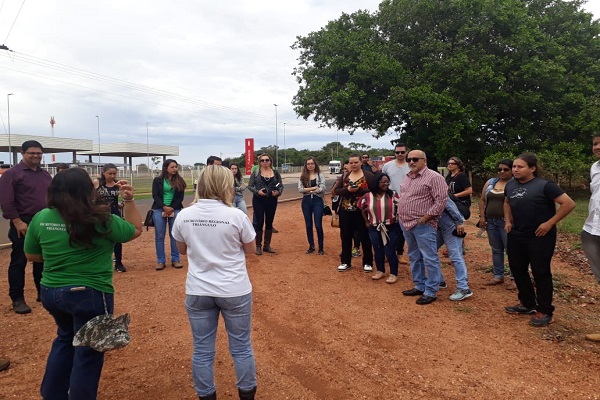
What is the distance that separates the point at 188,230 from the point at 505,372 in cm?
270

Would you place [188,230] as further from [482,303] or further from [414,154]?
[482,303]

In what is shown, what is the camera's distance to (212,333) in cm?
259

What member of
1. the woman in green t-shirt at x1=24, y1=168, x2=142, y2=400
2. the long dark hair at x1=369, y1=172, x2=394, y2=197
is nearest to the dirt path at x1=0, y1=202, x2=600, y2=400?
the woman in green t-shirt at x1=24, y1=168, x2=142, y2=400

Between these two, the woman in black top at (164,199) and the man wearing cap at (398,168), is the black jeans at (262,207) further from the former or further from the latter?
the man wearing cap at (398,168)

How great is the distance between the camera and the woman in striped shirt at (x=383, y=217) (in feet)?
17.6

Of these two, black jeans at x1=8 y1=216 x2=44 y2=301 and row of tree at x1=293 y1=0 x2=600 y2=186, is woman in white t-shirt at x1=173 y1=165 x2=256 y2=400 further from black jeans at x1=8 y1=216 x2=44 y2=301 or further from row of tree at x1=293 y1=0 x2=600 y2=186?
row of tree at x1=293 y1=0 x2=600 y2=186

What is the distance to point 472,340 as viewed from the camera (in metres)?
3.71

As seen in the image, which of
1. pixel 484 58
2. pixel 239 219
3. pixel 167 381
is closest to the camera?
pixel 239 219

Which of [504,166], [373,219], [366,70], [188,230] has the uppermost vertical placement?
[366,70]

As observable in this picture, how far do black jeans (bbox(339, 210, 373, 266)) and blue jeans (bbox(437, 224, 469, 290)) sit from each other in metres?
1.21

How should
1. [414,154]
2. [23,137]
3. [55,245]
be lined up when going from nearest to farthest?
[55,245] < [414,154] < [23,137]

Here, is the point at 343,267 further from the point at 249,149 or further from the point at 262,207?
the point at 249,149

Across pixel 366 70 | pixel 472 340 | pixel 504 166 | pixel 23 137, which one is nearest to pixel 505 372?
pixel 472 340

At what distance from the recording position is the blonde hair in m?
2.56
